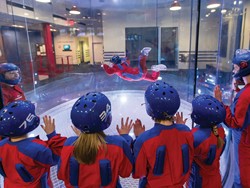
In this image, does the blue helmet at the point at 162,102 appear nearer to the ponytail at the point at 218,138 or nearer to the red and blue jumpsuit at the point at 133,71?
the ponytail at the point at 218,138

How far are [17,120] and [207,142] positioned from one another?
3.76ft

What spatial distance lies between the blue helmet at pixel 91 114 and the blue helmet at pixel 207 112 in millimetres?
588

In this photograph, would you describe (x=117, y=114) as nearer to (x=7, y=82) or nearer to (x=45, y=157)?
(x=7, y=82)

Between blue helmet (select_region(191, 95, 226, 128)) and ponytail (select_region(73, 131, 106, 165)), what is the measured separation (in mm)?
645

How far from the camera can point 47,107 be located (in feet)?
15.4

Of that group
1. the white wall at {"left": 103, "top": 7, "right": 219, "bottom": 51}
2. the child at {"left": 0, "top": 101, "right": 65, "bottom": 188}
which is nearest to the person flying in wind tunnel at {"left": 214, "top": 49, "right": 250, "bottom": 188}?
the child at {"left": 0, "top": 101, "right": 65, "bottom": 188}

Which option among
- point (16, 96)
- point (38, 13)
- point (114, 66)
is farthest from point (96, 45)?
point (16, 96)

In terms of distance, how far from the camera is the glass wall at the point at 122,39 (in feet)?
15.3

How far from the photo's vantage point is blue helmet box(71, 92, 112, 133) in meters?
1.12

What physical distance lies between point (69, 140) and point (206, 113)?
2.81 feet

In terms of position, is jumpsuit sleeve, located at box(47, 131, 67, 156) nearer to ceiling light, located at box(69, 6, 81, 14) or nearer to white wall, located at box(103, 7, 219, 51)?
white wall, located at box(103, 7, 219, 51)

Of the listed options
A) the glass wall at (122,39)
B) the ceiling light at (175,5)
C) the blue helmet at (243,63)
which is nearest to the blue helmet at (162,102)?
the blue helmet at (243,63)

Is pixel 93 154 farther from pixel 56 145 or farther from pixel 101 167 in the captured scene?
pixel 56 145

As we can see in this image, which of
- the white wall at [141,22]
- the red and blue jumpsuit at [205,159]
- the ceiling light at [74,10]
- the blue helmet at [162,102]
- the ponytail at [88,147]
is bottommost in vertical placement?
the red and blue jumpsuit at [205,159]
